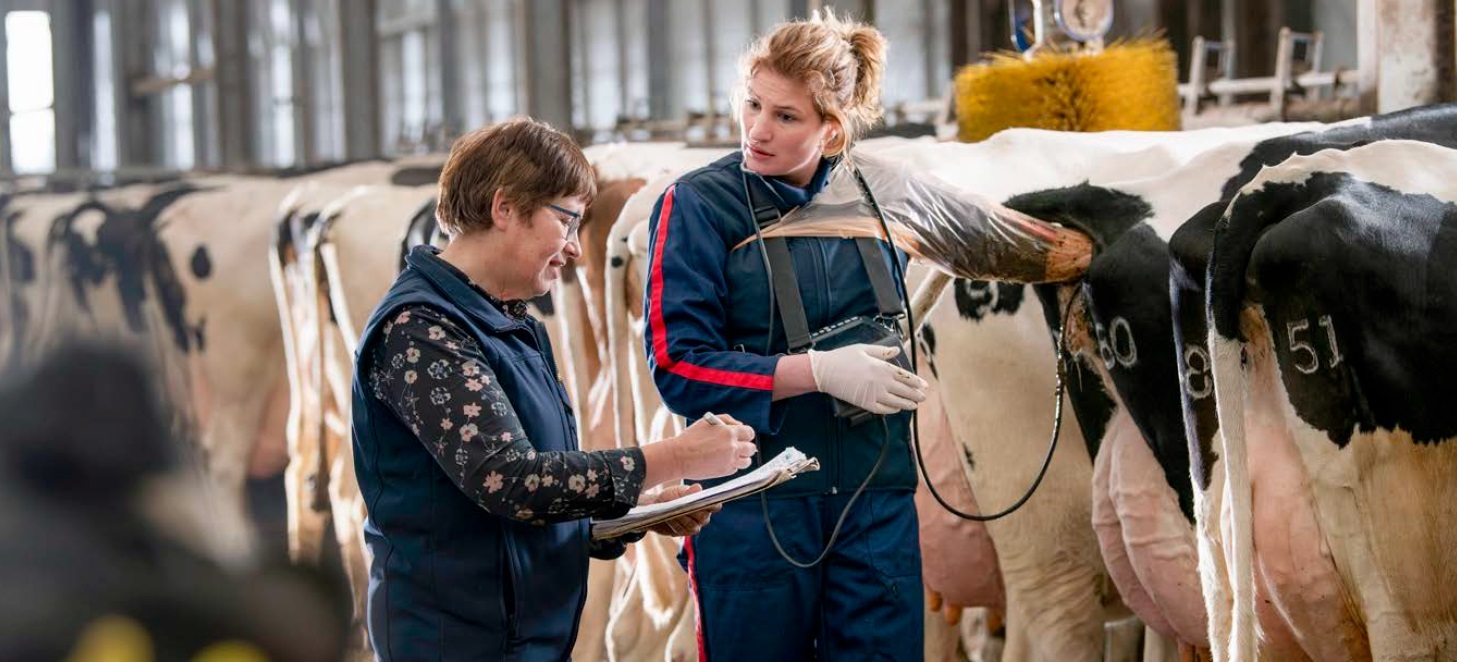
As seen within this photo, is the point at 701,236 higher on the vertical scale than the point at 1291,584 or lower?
higher

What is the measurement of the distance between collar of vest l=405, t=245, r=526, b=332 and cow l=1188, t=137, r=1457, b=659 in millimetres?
1198

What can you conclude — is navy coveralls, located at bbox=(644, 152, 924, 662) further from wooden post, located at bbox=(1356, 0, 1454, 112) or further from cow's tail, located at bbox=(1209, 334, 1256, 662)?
wooden post, located at bbox=(1356, 0, 1454, 112)

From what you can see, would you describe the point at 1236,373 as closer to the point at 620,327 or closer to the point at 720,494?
the point at 720,494

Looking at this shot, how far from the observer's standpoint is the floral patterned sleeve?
2.30 meters

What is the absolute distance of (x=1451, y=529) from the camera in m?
2.66

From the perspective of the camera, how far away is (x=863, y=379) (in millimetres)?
2904

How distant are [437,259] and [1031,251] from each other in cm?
154

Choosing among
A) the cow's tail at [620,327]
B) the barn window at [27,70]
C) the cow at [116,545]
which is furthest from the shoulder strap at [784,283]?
the barn window at [27,70]

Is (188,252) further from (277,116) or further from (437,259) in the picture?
(277,116)

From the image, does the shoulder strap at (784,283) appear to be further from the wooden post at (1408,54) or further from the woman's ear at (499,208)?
the wooden post at (1408,54)

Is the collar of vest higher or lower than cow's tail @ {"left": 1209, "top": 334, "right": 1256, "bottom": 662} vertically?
higher

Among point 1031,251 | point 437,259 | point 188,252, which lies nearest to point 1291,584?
point 1031,251

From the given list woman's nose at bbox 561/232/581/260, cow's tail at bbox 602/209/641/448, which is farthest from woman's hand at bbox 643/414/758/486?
cow's tail at bbox 602/209/641/448

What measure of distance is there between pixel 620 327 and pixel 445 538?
2.80m
